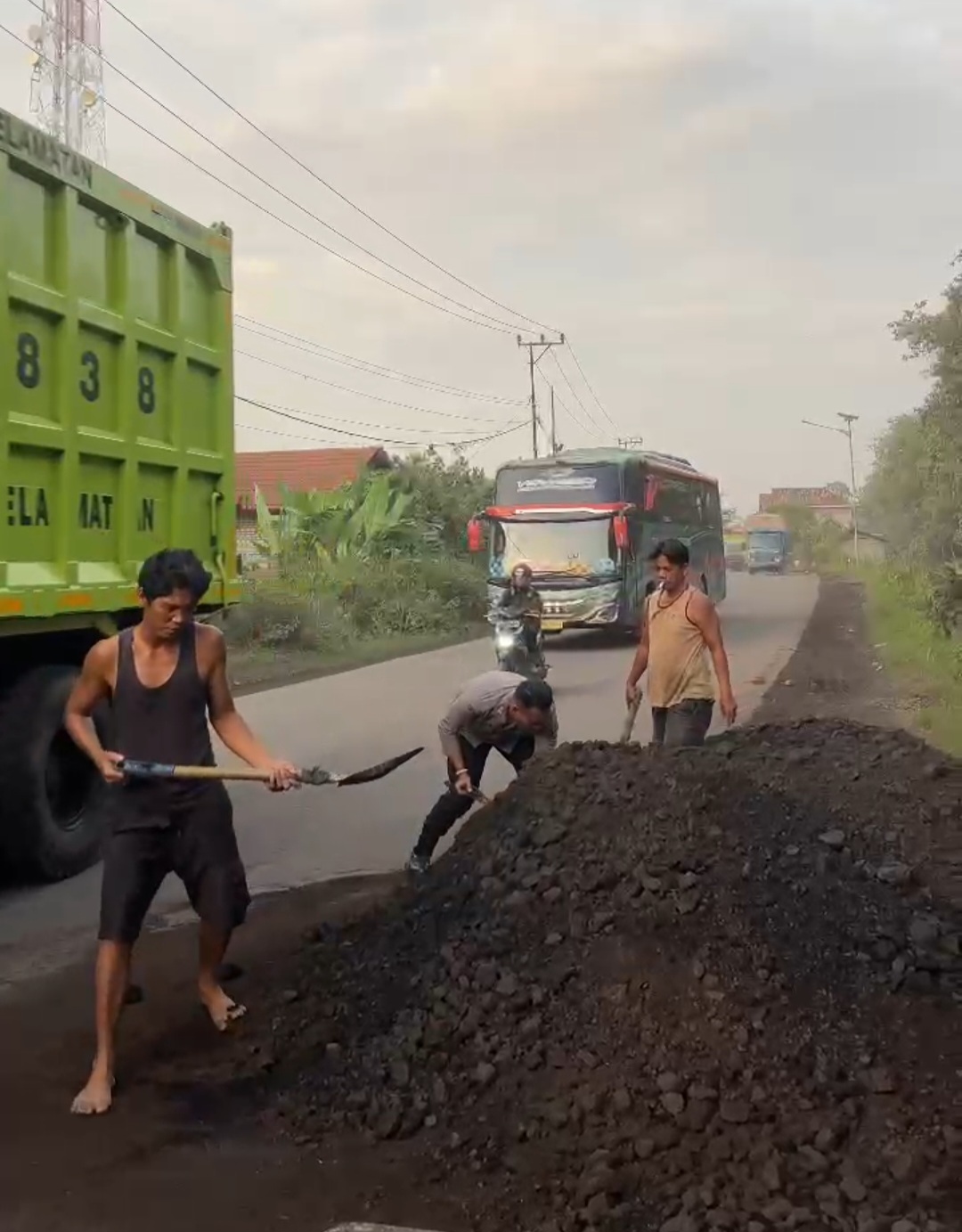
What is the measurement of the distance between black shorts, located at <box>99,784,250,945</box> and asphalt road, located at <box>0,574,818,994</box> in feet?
3.78

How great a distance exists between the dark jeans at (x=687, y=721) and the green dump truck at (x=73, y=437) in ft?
9.03

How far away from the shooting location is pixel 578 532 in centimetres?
2073

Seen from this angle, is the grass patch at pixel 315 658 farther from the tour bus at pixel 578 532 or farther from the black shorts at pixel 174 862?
the black shorts at pixel 174 862

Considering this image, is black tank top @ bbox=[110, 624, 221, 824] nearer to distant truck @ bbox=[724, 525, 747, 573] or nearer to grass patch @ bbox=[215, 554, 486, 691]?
grass patch @ bbox=[215, 554, 486, 691]

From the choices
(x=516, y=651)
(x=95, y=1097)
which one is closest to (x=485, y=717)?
(x=95, y=1097)

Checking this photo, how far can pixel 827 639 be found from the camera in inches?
875

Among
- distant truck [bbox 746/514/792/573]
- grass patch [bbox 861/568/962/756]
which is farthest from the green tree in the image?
distant truck [bbox 746/514/792/573]

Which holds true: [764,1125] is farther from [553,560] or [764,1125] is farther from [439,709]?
[553,560]

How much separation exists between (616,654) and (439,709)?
711cm

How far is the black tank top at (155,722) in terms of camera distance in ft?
13.9

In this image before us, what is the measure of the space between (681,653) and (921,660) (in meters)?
10.9

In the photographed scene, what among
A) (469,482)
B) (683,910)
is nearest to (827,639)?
(469,482)

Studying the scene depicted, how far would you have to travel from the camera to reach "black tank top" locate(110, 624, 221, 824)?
4.23m

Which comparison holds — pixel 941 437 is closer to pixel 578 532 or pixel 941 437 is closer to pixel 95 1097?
pixel 578 532
